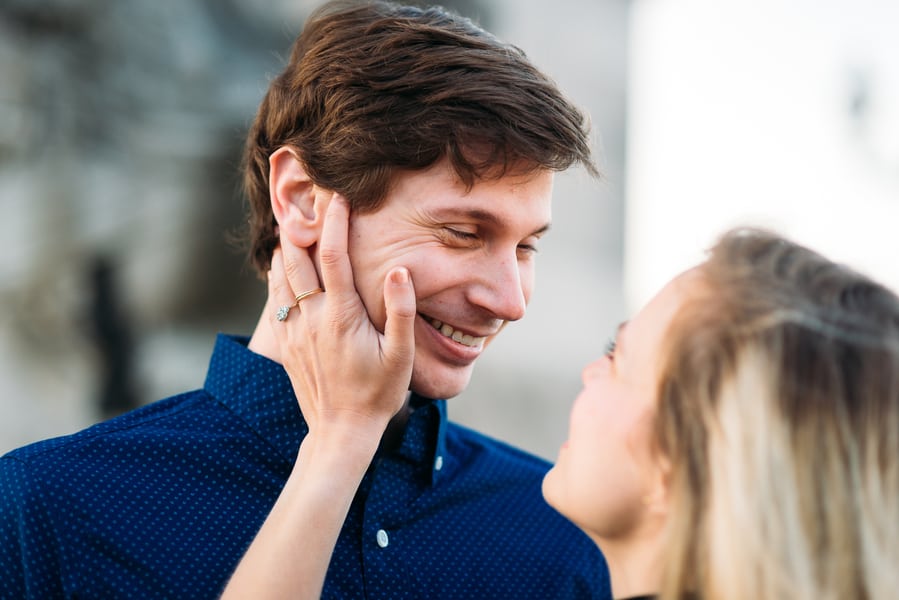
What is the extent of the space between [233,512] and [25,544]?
38 cm

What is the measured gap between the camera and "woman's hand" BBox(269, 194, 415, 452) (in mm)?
1685

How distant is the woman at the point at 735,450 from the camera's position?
1.15 meters

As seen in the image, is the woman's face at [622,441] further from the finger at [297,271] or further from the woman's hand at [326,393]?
the finger at [297,271]

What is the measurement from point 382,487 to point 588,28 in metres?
5.69

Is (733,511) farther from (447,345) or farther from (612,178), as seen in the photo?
(612,178)

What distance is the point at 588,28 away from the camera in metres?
6.91

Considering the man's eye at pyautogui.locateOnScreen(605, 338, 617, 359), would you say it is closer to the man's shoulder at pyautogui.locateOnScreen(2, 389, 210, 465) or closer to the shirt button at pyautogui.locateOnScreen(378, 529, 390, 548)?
the shirt button at pyautogui.locateOnScreen(378, 529, 390, 548)

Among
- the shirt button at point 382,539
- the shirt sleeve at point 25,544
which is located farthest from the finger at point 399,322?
the shirt sleeve at point 25,544

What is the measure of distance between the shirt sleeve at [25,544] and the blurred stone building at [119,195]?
2956 millimetres

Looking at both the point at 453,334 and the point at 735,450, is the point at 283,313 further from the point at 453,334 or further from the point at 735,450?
the point at 735,450

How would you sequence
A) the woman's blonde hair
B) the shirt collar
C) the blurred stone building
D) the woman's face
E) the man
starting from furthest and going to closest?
the blurred stone building → the shirt collar → the man → the woman's face → the woman's blonde hair

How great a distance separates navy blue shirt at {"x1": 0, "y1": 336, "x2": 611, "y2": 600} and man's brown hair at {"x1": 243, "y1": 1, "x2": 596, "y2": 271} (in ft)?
1.60

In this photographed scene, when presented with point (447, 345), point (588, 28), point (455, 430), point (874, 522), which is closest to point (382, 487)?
point (447, 345)

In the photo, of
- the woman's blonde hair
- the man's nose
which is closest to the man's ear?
the man's nose
